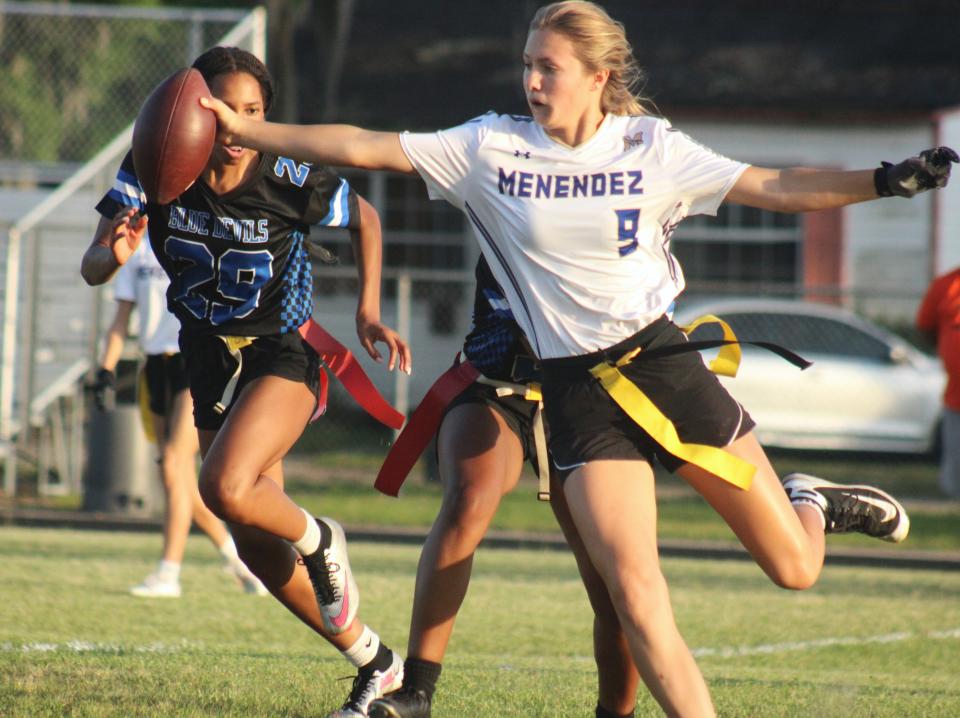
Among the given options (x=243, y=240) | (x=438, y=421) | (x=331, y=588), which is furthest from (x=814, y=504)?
(x=243, y=240)

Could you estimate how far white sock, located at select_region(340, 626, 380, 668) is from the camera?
5.42 m

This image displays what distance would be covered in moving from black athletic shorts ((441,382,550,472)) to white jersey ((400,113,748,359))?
2.32 ft

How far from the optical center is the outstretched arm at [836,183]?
171 inches

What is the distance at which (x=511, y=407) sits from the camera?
539 centimetres

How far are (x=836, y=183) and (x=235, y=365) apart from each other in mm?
2293

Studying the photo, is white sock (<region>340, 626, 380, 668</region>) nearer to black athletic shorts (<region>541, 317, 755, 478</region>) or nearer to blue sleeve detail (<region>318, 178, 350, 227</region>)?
black athletic shorts (<region>541, 317, 755, 478</region>)

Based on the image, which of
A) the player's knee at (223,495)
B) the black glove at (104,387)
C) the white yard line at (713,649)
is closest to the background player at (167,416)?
the black glove at (104,387)

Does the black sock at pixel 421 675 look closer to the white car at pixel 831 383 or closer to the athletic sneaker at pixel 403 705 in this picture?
the athletic sneaker at pixel 403 705

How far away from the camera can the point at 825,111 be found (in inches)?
870

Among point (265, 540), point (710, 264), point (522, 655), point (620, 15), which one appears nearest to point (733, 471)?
point (265, 540)

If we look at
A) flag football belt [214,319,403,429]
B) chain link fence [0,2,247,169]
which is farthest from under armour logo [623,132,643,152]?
chain link fence [0,2,247,169]

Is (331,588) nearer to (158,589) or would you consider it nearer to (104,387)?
(158,589)

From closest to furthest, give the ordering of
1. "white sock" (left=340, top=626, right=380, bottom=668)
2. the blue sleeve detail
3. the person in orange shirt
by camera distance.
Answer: "white sock" (left=340, top=626, right=380, bottom=668)
the blue sleeve detail
the person in orange shirt

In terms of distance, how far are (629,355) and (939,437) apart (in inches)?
533
